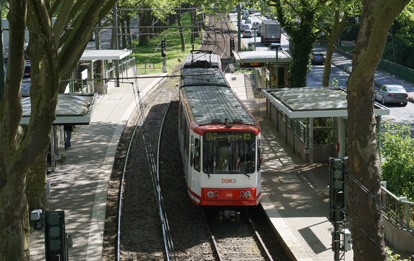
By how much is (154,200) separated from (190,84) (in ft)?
20.4

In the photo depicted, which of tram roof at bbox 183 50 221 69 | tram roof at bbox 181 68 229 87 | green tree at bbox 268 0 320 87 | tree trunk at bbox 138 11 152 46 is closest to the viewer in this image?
tram roof at bbox 181 68 229 87

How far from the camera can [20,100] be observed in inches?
511

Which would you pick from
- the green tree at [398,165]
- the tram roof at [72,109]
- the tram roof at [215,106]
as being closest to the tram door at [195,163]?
the tram roof at [215,106]

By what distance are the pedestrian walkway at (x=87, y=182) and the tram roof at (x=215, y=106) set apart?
12.5ft

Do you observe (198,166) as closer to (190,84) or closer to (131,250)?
(131,250)

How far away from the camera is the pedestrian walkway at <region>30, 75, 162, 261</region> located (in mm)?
19422

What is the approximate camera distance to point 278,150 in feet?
103

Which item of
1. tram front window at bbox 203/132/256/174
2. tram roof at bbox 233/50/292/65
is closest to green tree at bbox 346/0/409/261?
tram front window at bbox 203/132/256/174

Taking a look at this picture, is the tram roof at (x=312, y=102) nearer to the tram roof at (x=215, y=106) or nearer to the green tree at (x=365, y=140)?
the tram roof at (x=215, y=106)

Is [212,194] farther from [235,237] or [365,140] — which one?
[365,140]

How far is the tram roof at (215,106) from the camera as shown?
70.4 feet

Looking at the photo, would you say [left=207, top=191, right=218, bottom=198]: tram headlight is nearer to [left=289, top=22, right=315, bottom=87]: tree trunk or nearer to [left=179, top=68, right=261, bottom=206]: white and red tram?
[left=179, top=68, right=261, bottom=206]: white and red tram

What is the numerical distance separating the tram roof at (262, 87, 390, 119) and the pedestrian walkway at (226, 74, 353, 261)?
2.37 m

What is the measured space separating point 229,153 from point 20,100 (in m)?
8.69
